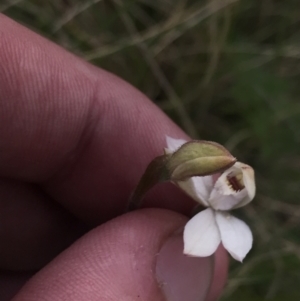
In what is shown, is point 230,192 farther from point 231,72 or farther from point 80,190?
point 231,72

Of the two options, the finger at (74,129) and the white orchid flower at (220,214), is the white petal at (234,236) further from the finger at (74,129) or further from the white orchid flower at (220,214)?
the finger at (74,129)

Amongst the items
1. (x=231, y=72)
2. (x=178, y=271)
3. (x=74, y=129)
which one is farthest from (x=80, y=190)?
(x=231, y=72)

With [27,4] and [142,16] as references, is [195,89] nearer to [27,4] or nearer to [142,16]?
[142,16]

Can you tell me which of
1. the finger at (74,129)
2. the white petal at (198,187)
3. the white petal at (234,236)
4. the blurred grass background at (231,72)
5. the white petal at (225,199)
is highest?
the blurred grass background at (231,72)

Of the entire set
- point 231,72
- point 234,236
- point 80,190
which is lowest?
point 234,236

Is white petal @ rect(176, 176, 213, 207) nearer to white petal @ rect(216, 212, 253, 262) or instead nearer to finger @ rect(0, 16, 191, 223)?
white petal @ rect(216, 212, 253, 262)

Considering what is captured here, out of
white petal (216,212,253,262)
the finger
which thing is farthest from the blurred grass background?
white petal (216,212,253,262)

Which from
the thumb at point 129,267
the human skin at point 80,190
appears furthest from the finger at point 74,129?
the thumb at point 129,267
